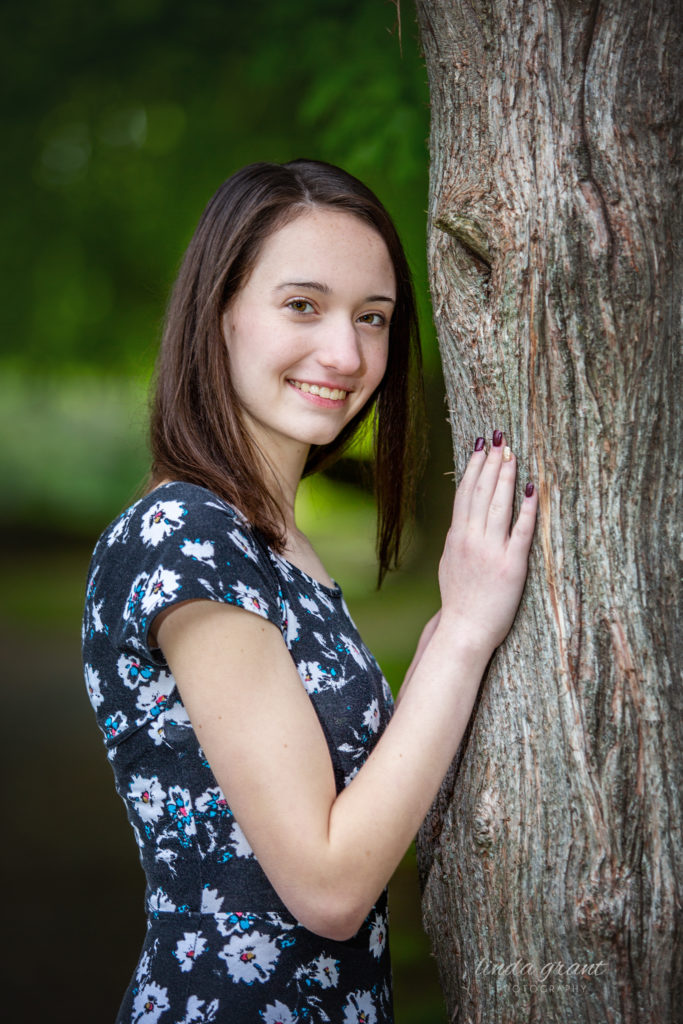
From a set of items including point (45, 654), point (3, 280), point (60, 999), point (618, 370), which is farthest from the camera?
point (45, 654)

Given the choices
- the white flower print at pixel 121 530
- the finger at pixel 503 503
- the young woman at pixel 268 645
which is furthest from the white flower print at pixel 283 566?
A: the finger at pixel 503 503

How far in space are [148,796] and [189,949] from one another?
237 mm

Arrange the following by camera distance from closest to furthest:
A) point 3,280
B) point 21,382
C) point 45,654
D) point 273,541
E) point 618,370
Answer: point 618,370
point 273,541
point 3,280
point 21,382
point 45,654

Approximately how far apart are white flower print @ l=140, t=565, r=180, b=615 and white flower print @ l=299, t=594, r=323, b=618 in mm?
309

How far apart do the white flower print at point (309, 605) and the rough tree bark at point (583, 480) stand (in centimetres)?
32

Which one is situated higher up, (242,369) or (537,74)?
(537,74)

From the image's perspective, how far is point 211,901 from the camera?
4.78 ft

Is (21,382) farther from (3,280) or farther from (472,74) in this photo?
(472,74)

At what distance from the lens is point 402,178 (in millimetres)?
2809

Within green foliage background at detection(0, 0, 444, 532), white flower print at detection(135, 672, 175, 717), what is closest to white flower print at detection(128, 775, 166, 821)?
white flower print at detection(135, 672, 175, 717)

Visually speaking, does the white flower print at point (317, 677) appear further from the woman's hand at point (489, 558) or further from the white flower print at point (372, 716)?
the woman's hand at point (489, 558)

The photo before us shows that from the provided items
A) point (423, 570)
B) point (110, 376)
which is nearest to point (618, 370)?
point (423, 570)

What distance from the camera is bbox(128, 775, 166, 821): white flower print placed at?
4.87 ft

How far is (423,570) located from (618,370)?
7.48 ft
